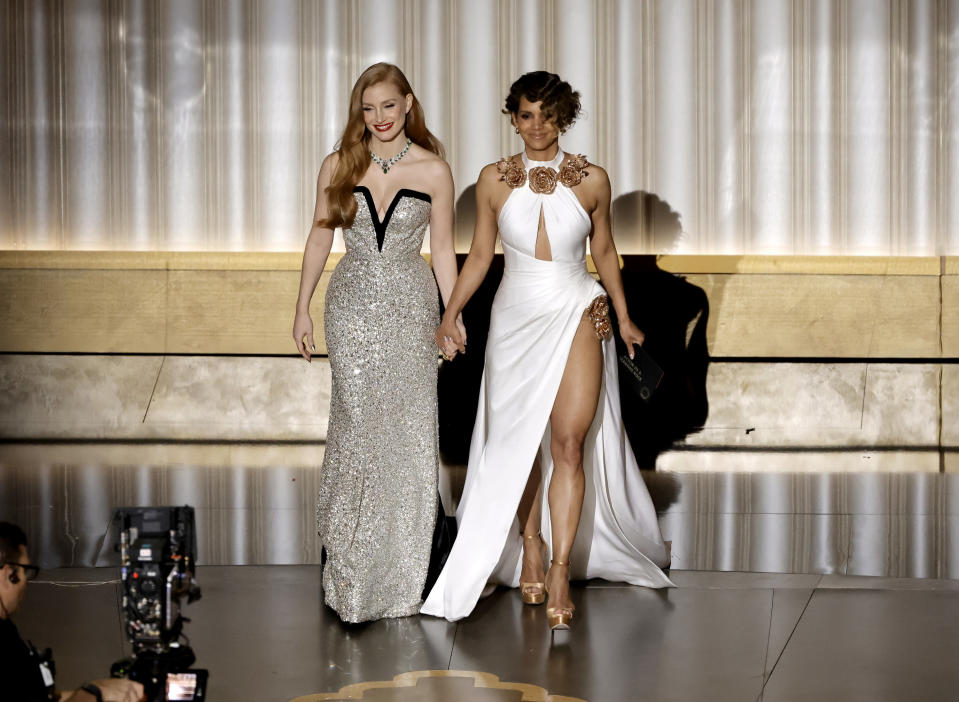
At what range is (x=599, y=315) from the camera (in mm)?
4852

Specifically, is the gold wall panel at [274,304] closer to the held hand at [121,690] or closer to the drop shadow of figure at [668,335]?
the drop shadow of figure at [668,335]

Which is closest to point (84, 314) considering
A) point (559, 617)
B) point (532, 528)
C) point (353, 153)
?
point (353, 153)

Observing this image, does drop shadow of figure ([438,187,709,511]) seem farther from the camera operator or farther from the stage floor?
the camera operator

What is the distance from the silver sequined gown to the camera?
15.7 feet

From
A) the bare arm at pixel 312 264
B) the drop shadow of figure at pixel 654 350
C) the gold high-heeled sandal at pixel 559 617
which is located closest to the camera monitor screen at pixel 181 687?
the gold high-heeled sandal at pixel 559 617

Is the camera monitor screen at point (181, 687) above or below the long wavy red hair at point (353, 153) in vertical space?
below

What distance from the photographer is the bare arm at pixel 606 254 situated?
490 centimetres

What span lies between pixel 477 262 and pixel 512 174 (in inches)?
14.5

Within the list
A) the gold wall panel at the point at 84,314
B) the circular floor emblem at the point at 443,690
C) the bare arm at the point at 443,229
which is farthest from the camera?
the gold wall panel at the point at 84,314

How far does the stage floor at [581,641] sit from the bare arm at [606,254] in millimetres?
1046

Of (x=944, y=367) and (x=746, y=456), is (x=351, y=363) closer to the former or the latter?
(x=746, y=456)

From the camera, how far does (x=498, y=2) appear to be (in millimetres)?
11211

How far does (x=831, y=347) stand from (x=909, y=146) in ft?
6.73

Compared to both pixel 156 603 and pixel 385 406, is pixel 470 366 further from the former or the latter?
pixel 156 603
